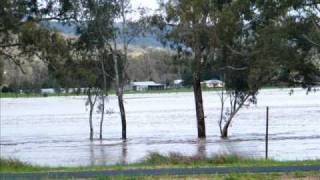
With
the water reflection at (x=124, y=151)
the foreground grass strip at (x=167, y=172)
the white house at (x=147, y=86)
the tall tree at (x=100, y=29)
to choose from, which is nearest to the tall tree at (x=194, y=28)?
the tall tree at (x=100, y=29)

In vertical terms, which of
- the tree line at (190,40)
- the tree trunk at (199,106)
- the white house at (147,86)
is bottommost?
the white house at (147,86)

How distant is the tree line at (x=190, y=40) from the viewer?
1972 centimetres

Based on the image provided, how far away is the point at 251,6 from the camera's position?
24062mm

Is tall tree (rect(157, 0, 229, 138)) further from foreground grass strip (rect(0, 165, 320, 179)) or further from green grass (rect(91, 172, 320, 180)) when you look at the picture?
green grass (rect(91, 172, 320, 180))

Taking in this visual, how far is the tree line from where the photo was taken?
19.7 meters

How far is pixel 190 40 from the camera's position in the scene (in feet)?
110

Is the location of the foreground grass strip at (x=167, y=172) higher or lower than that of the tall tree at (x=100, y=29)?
lower

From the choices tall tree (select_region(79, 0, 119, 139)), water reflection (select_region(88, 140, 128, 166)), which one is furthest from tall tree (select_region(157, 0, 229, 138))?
water reflection (select_region(88, 140, 128, 166))

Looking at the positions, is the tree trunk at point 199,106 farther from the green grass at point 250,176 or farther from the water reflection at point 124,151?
the green grass at point 250,176

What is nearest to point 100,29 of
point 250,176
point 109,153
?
point 109,153

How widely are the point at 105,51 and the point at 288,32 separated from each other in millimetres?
17743

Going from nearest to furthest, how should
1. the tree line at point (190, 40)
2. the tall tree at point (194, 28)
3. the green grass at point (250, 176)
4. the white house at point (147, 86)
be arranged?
the green grass at point (250, 176)
the tree line at point (190, 40)
the tall tree at point (194, 28)
the white house at point (147, 86)

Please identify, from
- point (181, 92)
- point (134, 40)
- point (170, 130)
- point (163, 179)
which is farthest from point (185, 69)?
point (181, 92)

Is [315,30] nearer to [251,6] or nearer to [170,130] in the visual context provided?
[251,6]
